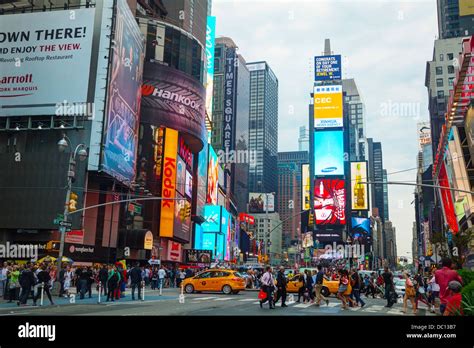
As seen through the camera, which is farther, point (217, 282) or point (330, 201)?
point (330, 201)

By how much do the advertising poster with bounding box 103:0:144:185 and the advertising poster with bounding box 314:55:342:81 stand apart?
73291 millimetres

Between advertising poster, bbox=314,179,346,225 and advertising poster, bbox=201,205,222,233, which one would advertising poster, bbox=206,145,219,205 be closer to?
advertising poster, bbox=201,205,222,233

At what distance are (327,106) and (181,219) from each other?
56.0m

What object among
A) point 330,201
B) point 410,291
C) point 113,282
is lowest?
point 113,282

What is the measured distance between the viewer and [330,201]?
345 ft

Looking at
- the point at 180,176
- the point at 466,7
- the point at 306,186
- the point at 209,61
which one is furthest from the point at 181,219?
the point at 466,7

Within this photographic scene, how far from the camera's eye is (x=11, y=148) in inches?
1761

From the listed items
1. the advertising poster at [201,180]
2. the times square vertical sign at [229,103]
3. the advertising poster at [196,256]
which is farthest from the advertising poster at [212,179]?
the times square vertical sign at [229,103]

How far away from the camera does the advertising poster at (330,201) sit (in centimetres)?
10394

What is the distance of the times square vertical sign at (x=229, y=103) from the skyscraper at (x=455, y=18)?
60789 mm

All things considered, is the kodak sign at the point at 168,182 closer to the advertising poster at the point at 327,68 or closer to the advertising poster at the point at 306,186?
the advertising poster at the point at 327,68

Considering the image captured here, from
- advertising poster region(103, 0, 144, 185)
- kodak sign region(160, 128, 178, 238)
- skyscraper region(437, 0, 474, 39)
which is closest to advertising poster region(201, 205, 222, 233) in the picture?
kodak sign region(160, 128, 178, 238)

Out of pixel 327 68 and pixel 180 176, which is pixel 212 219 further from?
pixel 327 68
